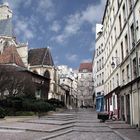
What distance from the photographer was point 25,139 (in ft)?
42.1

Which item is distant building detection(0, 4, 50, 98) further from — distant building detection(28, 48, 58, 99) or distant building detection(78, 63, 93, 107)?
distant building detection(78, 63, 93, 107)

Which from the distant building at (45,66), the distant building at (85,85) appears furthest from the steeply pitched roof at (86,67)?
the distant building at (45,66)

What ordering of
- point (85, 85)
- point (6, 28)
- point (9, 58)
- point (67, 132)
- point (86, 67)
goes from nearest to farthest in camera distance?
point (67, 132)
point (9, 58)
point (6, 28)
point (85, 85)
point (86, 67)

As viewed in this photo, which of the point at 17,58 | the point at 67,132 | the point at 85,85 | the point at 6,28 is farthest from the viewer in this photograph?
the point at 85,85

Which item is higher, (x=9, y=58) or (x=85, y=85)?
(x=9, y=58)

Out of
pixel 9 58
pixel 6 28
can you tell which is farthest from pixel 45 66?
pixel 6 28

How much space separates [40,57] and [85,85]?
51.2 meters

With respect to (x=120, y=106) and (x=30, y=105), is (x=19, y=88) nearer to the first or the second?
(x=30, y=105)

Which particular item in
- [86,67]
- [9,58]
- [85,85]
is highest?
[86,67]

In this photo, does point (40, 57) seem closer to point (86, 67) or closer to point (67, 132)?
point (67, 132)

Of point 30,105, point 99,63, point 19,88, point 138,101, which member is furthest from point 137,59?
point 99,63

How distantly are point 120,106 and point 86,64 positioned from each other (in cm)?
9987

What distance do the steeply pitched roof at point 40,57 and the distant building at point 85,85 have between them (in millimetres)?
45318

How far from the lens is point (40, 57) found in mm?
69625
